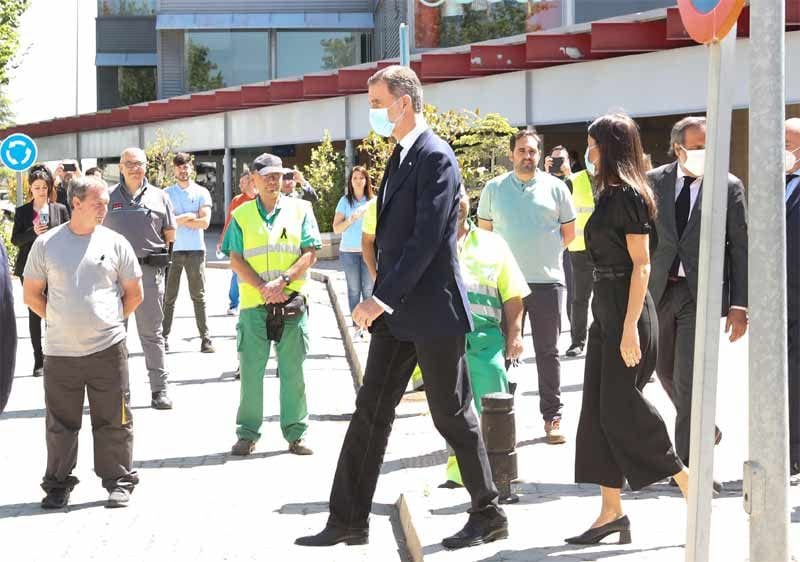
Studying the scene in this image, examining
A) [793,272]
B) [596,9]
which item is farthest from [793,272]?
[596,9]

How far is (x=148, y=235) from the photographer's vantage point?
12.3m

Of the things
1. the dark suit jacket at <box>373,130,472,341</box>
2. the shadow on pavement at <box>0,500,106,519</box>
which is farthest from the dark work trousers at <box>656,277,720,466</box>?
the shadow on pavement at <box>0,500,106,519</box>

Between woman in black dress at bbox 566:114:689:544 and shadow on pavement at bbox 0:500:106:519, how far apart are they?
295cm

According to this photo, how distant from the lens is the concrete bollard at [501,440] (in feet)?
25.1

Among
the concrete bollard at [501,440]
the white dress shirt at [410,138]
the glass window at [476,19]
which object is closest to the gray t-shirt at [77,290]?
the concrete bollard at [501,440]

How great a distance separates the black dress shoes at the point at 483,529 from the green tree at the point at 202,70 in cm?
6175

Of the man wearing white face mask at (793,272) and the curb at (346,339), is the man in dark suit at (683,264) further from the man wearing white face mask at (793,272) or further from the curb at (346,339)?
the curb at (346,339)

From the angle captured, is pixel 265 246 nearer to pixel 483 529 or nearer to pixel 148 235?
pixel 148 235

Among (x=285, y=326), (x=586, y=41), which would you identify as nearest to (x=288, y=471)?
(x=285, y=326)

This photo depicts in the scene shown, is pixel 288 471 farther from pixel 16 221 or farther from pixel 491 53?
pixel 491 53

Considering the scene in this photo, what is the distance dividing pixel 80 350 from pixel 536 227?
337 cm

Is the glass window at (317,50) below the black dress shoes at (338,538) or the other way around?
the other way around

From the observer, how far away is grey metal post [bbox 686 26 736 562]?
506 centimetres

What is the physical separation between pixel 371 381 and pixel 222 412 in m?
5.19
